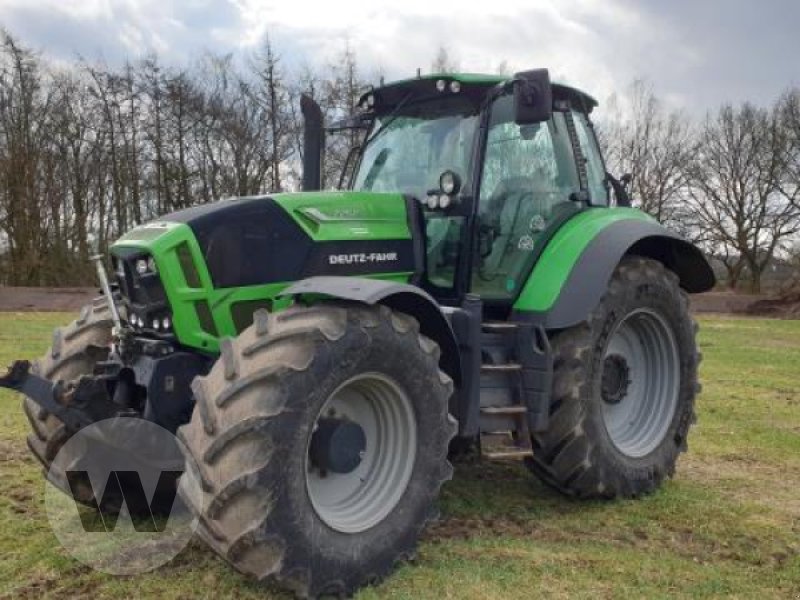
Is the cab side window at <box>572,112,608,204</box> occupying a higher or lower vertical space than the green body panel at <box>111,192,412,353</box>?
higher

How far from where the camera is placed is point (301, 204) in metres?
4.32

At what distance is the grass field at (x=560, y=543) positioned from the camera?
3.59m

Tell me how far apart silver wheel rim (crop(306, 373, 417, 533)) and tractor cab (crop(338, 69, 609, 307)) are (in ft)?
3.81

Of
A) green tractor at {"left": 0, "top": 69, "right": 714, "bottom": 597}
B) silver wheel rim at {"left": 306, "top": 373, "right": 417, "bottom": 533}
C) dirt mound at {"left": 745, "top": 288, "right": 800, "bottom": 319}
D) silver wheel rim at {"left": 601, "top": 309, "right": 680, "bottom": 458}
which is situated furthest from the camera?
dirt mound at {"left": 745, "top": 288, "right": 800, "bottom": 319}

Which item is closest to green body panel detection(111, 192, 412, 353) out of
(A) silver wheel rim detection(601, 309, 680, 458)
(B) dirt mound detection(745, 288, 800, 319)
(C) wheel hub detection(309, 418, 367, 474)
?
(C) wheel hub detection(309, 418, 367, 474)

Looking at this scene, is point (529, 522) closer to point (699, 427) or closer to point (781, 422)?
point (699, 427)

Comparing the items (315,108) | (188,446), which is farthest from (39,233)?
(188,446)

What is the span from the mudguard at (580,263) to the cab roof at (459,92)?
2.54ft

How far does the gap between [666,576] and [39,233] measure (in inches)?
1189

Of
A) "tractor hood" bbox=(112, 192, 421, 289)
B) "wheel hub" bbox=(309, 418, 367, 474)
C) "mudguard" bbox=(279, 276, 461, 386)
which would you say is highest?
"tractor hood" bbox=(112, 192, 421, 289)

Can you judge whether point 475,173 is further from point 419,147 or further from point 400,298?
point 400,298

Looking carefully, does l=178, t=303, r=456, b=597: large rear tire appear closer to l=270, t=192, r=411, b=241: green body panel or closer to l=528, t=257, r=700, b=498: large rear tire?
l=270, t=192, r=411, b=241: green body panel

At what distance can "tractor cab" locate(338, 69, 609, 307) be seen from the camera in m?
4.82

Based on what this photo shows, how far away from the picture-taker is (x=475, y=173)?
4766 millimetres
